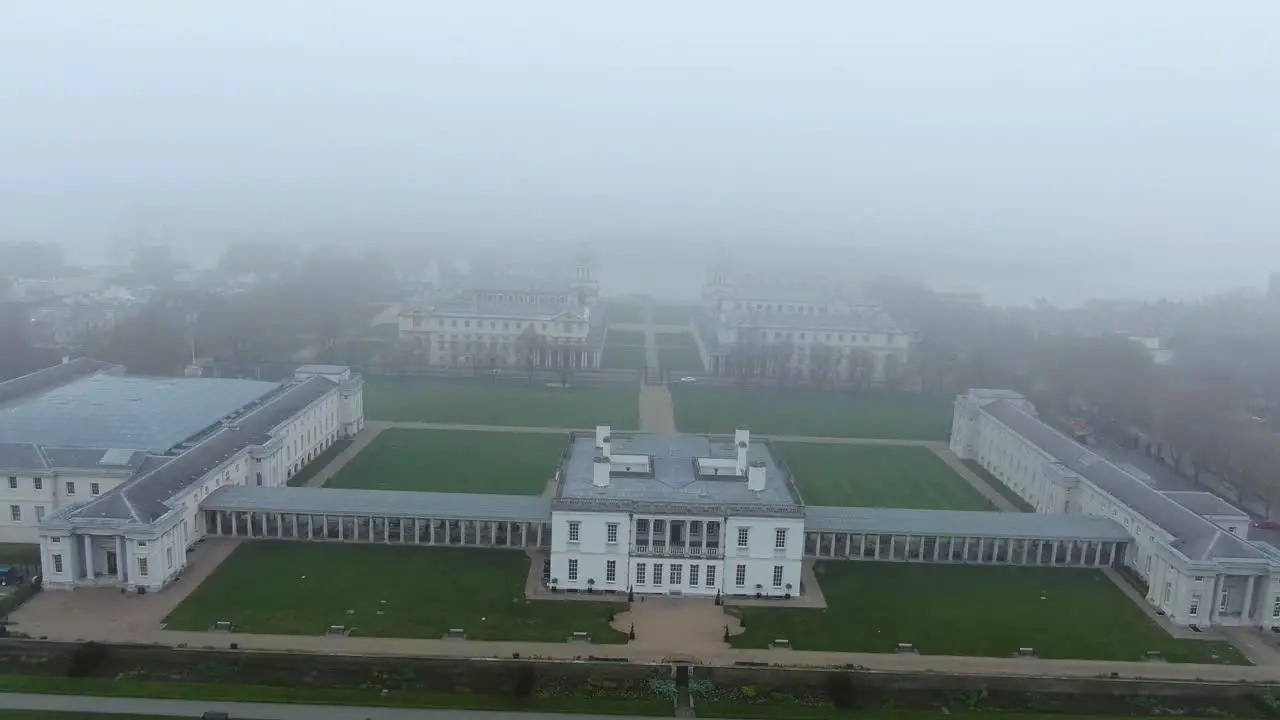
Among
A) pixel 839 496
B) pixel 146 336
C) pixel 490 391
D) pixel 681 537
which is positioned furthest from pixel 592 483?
pixel 146 336

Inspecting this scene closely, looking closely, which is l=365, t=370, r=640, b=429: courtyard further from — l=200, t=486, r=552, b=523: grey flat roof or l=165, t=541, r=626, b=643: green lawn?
l=165, t=541, r=626, b=643: green lawn

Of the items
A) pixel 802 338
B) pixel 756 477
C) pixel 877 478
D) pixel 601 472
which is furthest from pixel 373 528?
pixel 802 338

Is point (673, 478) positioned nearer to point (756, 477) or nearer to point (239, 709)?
point (756, 477)

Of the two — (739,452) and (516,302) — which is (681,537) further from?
(516,302)

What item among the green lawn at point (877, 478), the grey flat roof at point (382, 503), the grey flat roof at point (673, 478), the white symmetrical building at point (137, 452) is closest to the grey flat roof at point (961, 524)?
the grey flat roof at point (673, 478)

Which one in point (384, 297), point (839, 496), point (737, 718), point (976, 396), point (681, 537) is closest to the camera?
point (737, 718)

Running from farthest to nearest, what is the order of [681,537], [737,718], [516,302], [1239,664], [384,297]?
[384,297] → [516,302] → [681,537] → [1239,664] → [737,718]

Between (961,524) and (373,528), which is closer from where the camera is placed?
(373,528)
